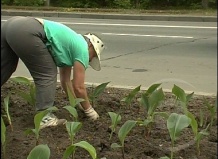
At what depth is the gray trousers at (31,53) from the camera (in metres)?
3.28

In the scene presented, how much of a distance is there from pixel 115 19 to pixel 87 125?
12.2 m

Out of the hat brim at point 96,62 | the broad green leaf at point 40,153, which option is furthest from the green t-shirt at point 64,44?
the broad green leaf at point 40,153

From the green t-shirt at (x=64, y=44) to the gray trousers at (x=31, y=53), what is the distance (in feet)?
0.14

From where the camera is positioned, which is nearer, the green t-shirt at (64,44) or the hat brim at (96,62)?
the green t-shirt at (64,44)

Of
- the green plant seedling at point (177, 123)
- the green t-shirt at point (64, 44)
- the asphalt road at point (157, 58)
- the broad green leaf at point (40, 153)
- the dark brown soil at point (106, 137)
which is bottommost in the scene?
the asphalt road at point (157, 58)

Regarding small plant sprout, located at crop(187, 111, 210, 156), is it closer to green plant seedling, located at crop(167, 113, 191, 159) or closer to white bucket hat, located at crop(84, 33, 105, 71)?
green plant seedling, located at crop(167, 113, 191, 159)

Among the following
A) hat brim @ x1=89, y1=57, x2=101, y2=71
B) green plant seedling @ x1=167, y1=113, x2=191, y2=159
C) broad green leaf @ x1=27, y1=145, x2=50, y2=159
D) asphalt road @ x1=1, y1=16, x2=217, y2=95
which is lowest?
asphalt road @ x1=1, y1=16, x2=217, y2=95

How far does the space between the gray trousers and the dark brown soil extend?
0.86 ft

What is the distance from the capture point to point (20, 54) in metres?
3.32

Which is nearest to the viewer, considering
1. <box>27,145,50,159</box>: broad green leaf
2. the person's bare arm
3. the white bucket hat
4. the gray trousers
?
<box>27,145,50,159</box>: broad green leaf

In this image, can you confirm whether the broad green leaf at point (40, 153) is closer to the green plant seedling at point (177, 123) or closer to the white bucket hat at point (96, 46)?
the green plant seedling at point (177, 123)

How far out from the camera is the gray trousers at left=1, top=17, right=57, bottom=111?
10.8ft

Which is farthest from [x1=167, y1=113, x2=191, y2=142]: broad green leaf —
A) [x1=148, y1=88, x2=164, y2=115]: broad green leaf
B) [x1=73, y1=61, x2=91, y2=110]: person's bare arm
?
[x1=73, y1=61, x2=91, y2=110]: person's bare arm

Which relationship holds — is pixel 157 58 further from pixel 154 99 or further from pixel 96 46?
pixel 154 99
